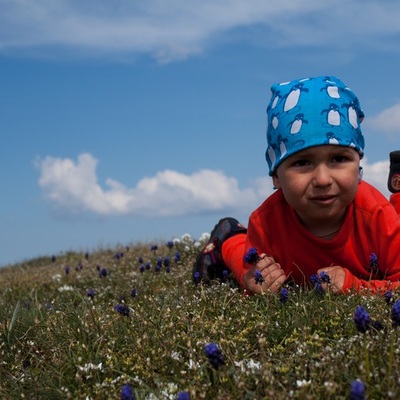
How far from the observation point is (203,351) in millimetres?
5141

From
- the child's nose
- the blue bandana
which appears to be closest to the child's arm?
the child's nose

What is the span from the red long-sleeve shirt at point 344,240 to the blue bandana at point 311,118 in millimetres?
673

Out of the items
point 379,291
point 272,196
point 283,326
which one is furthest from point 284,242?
point 283,326

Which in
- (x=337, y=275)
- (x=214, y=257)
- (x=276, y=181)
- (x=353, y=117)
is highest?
(x=353, y=117)

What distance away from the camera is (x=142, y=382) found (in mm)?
4832

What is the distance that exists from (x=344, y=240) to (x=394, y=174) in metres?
2.63

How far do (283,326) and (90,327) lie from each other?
1.79 m

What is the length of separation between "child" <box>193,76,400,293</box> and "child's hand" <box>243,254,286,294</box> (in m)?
0.01

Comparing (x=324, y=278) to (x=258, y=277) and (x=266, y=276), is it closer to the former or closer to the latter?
(x=258, y=277)

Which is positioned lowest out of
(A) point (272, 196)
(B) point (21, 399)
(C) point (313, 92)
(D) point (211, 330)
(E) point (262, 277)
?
(B) point (21, 399)

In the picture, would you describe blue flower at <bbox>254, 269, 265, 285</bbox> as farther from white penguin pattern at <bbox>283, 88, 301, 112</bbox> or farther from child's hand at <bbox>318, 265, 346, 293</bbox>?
white penguin pattern at <bbox>283, 88, 301, 112</bbox>

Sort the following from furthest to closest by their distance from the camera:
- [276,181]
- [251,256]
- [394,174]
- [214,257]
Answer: [214,257] < [394,174] < [276,181] < [251,256]

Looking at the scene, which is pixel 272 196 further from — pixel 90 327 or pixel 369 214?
pixel 90 327

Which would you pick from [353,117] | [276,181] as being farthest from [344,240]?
[353,117]
